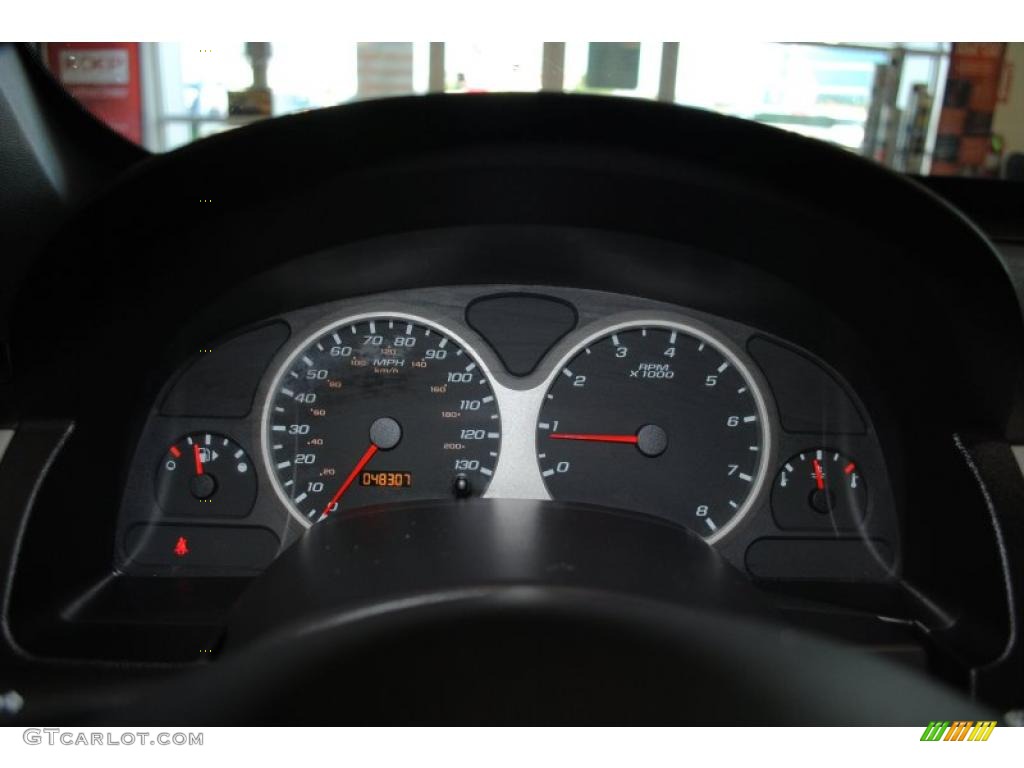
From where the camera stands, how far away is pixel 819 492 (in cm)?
183

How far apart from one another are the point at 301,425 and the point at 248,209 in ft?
1.51

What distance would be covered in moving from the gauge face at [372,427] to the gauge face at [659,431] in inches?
6.3

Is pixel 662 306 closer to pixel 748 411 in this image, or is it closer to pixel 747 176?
pixel 748 411


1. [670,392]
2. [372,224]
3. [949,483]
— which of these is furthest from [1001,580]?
[372,224]

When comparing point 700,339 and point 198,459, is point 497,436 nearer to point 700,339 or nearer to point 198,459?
point 700,339

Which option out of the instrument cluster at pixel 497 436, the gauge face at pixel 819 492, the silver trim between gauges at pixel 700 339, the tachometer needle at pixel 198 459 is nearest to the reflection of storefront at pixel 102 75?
the instrument cluster at pixel 497 436

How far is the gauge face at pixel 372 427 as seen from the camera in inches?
70.7
